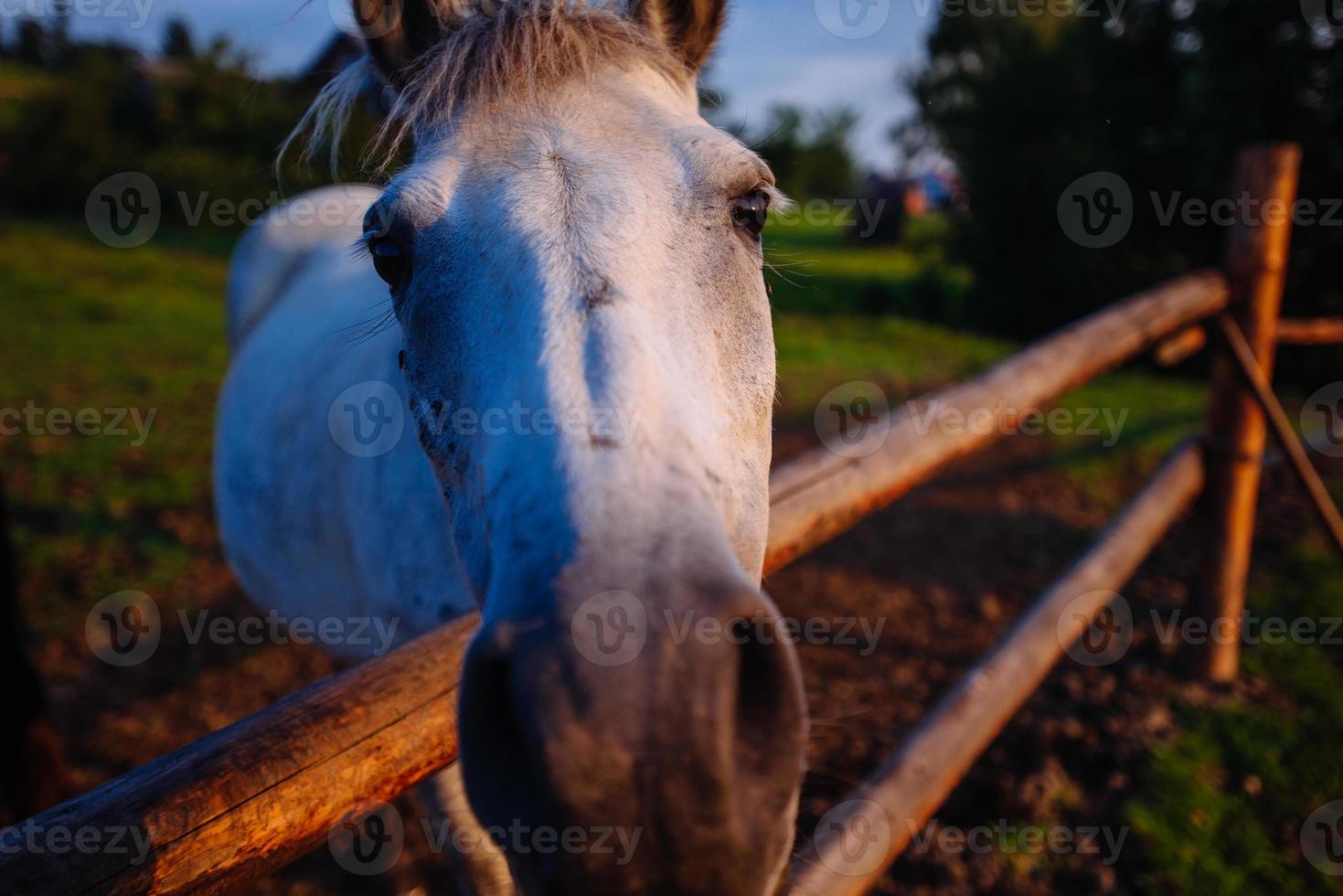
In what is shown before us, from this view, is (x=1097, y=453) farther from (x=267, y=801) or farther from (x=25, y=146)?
(x=25, y=146)

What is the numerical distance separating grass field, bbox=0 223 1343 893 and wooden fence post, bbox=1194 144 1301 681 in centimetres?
44

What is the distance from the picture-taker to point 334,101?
82.5 inches

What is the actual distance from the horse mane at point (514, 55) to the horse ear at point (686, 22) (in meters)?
0.08

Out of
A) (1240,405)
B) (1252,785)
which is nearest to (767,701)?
(1252,785)

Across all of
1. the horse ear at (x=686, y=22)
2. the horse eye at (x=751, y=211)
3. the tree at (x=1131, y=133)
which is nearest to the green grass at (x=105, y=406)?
the horse ear at (x=686, y=22)

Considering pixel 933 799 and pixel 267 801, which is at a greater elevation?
pixel 267 801

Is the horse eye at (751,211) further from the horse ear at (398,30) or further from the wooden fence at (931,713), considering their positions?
the horse ear at (398,30)

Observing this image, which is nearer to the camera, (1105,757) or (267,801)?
(267,801)

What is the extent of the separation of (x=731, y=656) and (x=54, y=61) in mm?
41561

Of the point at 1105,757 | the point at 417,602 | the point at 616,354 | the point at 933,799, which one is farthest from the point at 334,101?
the point at 1105,757

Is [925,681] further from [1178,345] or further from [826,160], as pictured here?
[826,160]

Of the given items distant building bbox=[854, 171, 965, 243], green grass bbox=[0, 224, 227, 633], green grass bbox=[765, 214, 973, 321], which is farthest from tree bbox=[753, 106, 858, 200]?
green grass bbox=[0, 224, 227, 633]

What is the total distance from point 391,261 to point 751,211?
2.60ft

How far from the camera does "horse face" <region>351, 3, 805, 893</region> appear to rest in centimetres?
81
